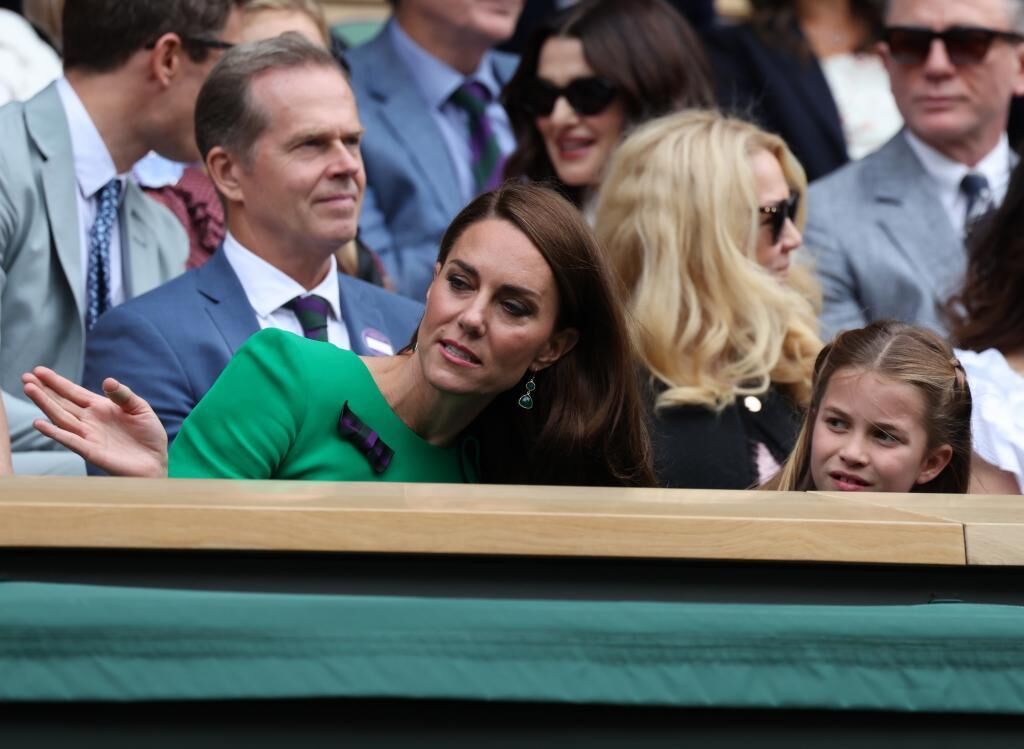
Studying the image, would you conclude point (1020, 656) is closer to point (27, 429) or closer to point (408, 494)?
point (408, 494)

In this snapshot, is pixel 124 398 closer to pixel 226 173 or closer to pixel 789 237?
pixel 226 173

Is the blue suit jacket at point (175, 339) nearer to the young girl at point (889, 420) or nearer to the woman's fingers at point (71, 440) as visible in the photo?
the woman's fingers at point (71, 440)

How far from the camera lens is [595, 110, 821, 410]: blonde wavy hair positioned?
12.6ft

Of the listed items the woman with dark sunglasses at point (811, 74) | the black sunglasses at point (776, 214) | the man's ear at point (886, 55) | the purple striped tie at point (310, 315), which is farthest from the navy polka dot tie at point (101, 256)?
the man's ear at point (886, 55)

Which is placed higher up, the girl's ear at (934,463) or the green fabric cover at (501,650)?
the green fabric cover at (501,650)

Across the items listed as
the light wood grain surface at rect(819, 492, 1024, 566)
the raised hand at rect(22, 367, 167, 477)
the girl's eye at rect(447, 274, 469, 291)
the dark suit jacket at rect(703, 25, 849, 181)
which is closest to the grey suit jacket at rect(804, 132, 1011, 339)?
the dark suit jacket at rect(703, 25, 849, 181)

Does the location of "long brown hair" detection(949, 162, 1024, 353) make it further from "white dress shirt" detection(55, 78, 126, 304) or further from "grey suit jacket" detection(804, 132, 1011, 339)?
"white dress shirt" detection(55, 78, 126, 304)

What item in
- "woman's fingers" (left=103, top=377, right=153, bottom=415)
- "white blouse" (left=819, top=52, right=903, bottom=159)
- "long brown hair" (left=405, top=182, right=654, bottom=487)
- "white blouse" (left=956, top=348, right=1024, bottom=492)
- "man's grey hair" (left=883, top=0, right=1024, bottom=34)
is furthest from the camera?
"white blouse" (left=819, top=52, right=903, bottom=159)

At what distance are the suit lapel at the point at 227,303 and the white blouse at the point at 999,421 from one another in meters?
1.49

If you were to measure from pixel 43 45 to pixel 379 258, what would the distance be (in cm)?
115

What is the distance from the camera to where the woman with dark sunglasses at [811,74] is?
5.54 meters

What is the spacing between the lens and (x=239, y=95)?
12.5ft

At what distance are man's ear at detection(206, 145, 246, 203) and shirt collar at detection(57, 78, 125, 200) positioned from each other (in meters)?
0.30

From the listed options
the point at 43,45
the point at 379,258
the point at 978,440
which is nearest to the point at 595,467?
the point at 978,440
